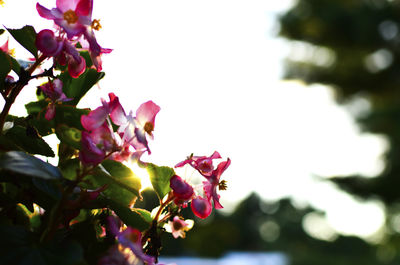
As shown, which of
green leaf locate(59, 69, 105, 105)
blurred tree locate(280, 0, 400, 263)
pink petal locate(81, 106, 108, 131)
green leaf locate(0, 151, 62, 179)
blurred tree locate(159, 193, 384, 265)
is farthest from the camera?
blurred tree locate(159, 193, 384, 265)

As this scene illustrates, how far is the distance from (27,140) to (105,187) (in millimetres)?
123

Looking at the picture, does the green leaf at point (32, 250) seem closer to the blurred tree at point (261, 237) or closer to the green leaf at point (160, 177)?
the green leaf at point (160, 177)

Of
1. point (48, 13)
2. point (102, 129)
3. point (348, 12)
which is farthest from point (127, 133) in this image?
point (348, 12)

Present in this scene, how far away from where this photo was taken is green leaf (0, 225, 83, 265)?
0.42 metres

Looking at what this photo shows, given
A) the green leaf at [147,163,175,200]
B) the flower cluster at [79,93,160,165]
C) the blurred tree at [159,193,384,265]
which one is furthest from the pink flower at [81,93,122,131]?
the blurred tree at [159,193,384,265]

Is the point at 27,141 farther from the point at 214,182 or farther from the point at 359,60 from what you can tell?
the point at 359,60

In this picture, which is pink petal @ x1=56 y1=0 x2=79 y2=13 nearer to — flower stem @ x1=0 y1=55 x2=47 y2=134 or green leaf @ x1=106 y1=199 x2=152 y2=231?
flower stem @ x1=0 y1=55 x2=47 y2=134

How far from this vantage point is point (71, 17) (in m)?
0.56

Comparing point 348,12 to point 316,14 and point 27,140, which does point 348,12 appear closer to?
point 316,14

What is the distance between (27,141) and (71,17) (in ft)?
0.53

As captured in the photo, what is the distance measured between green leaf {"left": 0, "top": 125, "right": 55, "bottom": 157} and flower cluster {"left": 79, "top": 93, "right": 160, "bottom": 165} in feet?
0.22

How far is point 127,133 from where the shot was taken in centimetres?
55

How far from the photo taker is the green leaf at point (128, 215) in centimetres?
53

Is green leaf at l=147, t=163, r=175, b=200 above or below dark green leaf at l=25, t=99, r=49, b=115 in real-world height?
below
